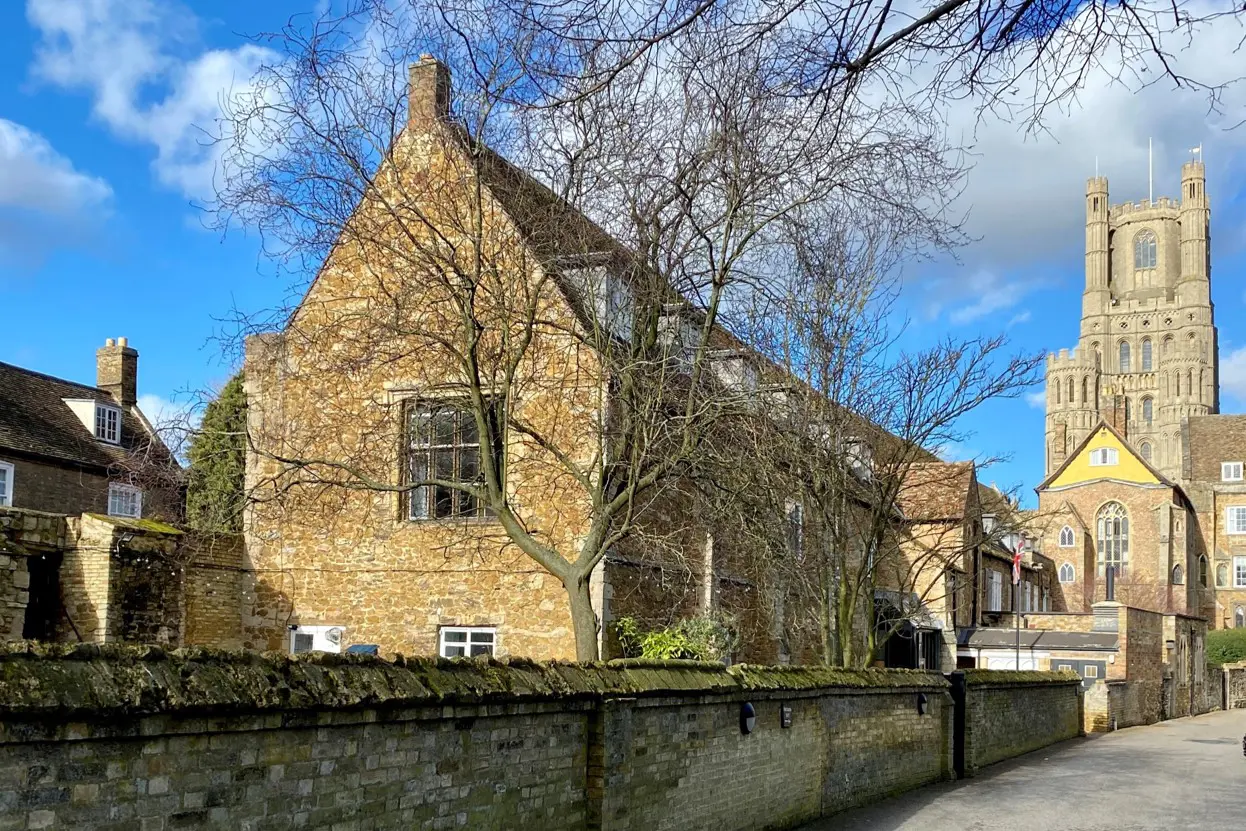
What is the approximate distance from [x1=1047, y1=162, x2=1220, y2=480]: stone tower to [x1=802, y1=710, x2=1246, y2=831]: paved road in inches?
4218

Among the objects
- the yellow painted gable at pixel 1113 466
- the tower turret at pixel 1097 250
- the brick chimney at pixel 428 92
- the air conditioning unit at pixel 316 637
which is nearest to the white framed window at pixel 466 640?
the air conditioning unit at pixel 316 637

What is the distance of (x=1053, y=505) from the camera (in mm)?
72125

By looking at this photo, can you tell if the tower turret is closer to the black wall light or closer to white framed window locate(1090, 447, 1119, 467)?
white framed window locate(1090, 447, 1119, 467)

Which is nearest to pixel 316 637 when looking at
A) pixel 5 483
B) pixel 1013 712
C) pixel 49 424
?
pixel 1013 712

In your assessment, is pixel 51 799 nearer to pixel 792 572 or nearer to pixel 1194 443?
pixel 792 572

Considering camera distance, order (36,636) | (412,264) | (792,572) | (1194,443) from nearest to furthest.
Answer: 1. (412,264)
2. (36,636)
3. (792,572)
4. (1194,443)

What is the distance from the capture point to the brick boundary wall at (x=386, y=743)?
520 centimetres

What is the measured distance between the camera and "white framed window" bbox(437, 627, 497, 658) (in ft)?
59.5

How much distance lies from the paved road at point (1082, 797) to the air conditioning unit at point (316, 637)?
8.52 metres

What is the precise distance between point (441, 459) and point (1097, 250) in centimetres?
12788

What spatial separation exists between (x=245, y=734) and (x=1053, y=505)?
235 feet

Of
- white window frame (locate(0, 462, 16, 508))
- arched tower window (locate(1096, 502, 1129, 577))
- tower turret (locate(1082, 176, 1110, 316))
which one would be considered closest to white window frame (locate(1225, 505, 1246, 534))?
arched tower window (locate(1096, 502, 1129, 577))

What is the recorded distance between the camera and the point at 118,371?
132ft

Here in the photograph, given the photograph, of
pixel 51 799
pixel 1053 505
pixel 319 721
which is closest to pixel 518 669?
pixel 319 721
